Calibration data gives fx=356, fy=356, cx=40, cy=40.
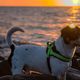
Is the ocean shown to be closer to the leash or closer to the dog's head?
the leash

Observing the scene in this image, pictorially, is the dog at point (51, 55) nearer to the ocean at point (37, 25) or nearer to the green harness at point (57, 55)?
the green harness at point (57, 55)

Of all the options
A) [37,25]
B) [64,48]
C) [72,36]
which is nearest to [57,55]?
[64,48]

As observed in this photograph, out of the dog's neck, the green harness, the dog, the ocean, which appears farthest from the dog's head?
the ocean

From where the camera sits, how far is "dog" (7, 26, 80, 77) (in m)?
6.92

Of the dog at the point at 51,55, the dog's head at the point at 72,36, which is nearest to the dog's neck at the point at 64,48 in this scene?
the dog at the point at 51,55

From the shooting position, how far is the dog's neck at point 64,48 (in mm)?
7035

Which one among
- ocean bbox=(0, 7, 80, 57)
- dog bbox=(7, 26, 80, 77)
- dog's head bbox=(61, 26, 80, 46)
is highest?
dog's head bbox=(61, 26, 80, 46)

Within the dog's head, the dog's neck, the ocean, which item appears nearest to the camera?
the dog's head

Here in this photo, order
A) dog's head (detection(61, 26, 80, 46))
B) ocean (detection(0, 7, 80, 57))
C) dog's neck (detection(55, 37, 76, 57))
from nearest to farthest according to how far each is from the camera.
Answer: dog's head (detection(61, 26, 80, 46)), dog's neck (detection(55, 37, 76, 57)), ocean (detection(0, 7, 80, 57))

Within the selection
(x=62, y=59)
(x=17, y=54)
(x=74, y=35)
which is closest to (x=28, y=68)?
(x=17, y=54)

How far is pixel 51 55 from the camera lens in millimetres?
7184

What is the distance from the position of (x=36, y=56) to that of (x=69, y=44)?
0.79m

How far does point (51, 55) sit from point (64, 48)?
31cm

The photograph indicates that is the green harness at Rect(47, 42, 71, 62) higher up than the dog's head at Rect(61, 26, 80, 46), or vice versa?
the dog's head at Rect(61, 26, 80, 46)
